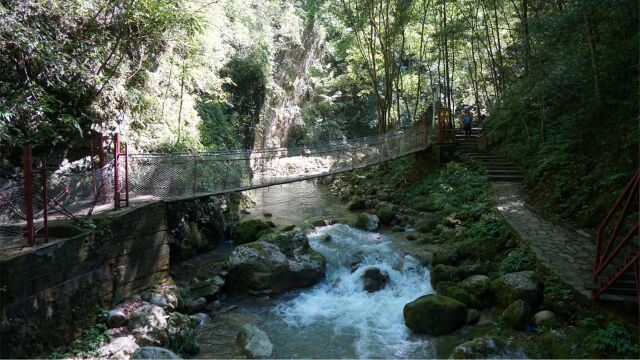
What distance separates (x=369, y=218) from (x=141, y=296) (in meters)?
5.92

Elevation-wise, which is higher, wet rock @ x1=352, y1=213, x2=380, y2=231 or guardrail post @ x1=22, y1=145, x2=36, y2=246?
guardrail post @ x1=22, y1=145, x2=36, y2=246

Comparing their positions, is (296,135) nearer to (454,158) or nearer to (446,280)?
(454,158)

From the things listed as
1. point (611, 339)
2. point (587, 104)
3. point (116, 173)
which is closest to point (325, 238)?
point (116, 173)

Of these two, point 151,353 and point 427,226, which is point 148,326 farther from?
point 427,226

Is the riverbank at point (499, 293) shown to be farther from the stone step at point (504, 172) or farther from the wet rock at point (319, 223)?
the wet rock at point (319, 223)

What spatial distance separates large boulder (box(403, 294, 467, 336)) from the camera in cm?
530

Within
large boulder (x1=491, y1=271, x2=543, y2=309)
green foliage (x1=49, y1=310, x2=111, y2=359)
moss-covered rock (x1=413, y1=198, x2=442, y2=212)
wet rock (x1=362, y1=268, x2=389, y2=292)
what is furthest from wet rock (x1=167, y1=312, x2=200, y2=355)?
moss-covered rock (x1=413, y1=198, x2=442, y2=212)

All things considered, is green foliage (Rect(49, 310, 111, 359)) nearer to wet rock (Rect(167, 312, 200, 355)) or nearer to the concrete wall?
the concrete wall

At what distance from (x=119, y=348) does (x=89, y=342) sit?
13.9 inches

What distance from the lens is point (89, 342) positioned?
15.3 ft

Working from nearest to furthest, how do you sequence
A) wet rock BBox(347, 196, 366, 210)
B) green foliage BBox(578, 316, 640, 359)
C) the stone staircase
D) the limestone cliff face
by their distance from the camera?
green foliage BBox(578, 316, 640, 359), the stone staircase, wet rock BBox(347, 196, 366, 210), the limestone cliff face

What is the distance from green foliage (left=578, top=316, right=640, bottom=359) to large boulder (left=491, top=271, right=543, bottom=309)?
31.9 inches

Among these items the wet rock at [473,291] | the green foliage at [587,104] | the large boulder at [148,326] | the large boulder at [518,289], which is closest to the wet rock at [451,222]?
the green foliage at [587,104]

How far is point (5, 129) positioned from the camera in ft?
18.3
